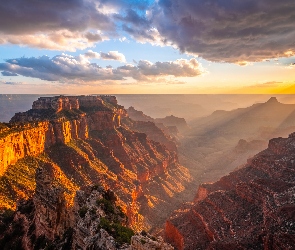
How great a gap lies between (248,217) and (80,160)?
5411cm

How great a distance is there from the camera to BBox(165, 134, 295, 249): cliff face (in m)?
47.9

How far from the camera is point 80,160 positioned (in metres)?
88.1

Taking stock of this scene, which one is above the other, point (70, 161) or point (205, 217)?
point (70, 161)

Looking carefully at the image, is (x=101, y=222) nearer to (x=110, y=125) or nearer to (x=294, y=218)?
(x=294, y=218)

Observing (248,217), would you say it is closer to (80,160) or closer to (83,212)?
(83,212)

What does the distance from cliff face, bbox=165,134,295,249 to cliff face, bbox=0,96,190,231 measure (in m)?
22.0

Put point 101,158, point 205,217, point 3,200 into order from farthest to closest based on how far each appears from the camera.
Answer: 1. point 101,158
2. point 205,217
3. point 3,200

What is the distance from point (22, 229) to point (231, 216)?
42989 millimetres

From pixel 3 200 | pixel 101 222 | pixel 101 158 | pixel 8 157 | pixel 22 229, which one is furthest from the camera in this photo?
pixel 101 158

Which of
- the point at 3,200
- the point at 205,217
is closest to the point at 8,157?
the point at 3,200

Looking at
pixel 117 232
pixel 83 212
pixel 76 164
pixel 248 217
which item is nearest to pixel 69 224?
pixel 83 212

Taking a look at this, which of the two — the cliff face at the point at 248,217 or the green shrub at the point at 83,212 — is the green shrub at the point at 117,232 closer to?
the green shrub at the point at 83,212

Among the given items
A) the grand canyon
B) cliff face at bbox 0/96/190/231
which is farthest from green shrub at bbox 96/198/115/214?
cliff face at bbox 0/96/190/231

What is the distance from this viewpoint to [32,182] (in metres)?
67.4
